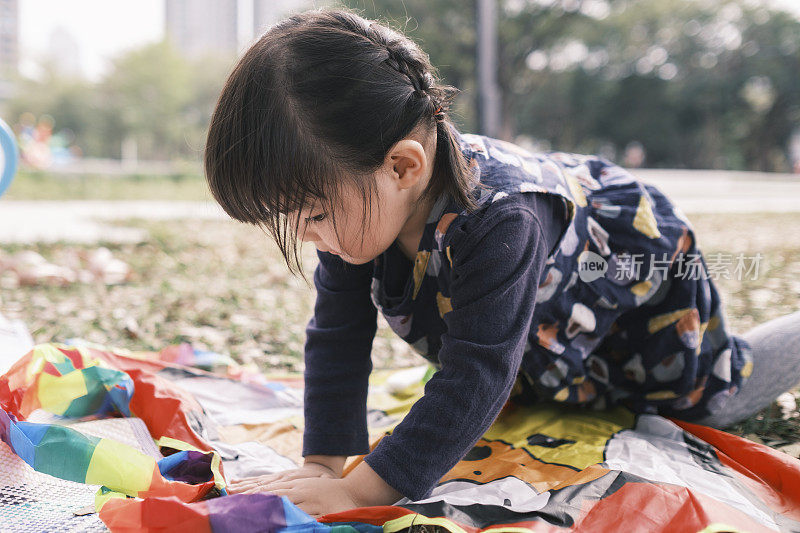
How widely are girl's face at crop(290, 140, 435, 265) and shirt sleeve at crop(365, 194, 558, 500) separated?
3.8 inches

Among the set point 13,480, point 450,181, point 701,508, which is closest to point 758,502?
point 701,508

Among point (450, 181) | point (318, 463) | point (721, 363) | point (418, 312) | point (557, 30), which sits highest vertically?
point (557, 30)

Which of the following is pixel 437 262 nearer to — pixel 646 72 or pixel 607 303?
pixel 607 303

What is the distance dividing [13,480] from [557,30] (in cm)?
1594

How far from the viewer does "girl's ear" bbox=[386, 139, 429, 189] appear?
0.92m

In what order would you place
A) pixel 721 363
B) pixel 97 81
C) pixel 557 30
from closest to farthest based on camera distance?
pixel 721 363, pixel 557 30, pixel 97 81

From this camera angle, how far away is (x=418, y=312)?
1186 mm

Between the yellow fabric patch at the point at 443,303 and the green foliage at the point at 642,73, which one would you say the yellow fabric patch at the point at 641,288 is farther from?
the green foliage at the point at 642,73

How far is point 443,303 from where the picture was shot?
3.66 feet

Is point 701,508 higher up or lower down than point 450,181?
lower down

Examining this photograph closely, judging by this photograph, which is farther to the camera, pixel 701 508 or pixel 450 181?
pixel 450 181

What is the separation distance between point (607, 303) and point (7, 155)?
163 cm

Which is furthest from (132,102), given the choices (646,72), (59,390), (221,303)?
(59,390)

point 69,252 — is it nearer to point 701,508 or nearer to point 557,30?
point 701,508
